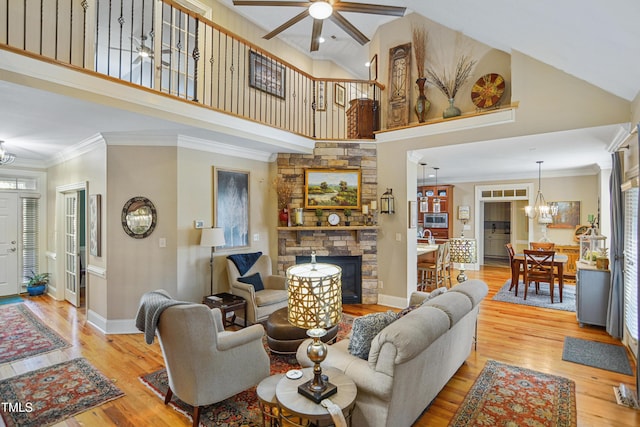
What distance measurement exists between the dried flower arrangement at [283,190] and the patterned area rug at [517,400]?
3.72m

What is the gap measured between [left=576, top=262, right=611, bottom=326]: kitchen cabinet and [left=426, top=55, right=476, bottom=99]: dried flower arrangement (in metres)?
3.20

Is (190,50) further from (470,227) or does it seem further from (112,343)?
(470,227)

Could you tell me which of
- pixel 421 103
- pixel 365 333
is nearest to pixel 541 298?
pixel 421 103

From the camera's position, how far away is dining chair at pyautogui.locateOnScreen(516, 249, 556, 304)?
5844 mm

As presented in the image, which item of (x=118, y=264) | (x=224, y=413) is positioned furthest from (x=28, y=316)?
(x=224, y=413)

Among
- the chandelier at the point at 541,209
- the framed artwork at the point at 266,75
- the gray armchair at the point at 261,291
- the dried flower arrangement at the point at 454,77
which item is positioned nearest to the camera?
the gray armchair at the point at 261,291

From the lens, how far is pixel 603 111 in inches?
146

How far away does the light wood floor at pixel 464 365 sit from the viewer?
2.55 metres

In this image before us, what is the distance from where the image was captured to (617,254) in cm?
395

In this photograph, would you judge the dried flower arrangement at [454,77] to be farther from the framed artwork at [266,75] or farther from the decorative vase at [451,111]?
the framed artwork at [266,75]

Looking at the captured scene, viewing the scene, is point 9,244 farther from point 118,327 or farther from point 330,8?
point 330,8

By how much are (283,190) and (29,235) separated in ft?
17.3

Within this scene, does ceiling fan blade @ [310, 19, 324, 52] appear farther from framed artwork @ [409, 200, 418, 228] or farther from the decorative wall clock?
framed artwork @ [409, 200, 418, 228]

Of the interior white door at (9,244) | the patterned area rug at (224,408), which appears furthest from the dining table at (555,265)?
the interior white door at (9,244)
